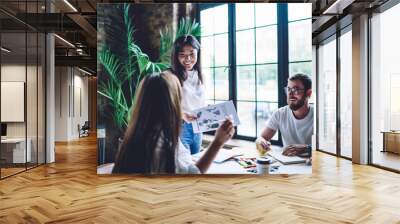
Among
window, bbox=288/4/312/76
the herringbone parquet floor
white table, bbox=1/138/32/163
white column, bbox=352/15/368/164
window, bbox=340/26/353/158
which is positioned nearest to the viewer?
the herringbone parquet floor

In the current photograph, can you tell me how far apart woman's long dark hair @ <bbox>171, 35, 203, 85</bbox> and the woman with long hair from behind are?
0.40 feet

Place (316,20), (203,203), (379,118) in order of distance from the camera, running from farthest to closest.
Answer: (316,20) → (379,118) → (203,203)

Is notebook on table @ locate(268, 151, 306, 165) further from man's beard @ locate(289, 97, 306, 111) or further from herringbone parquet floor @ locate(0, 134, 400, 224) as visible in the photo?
man's beard @ locate(289, 97, 306, 111)

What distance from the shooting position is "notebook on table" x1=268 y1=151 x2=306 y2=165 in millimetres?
6098

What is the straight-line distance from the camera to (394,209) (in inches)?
164

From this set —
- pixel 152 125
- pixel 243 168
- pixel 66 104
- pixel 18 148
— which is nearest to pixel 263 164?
pixel 243 168

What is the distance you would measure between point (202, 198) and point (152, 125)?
1810mm

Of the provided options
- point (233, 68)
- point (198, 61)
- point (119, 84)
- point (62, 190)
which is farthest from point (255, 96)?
point (62, 190)

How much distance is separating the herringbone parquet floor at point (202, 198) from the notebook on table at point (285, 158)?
293 millimetres

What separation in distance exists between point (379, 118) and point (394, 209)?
3603 mm

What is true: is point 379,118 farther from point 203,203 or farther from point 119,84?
point 119,84

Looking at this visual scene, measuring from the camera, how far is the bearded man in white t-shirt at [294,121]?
6.05 meters

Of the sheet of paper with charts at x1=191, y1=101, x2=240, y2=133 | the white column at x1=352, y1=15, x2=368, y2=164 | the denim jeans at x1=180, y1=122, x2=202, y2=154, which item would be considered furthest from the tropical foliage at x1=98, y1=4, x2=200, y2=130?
the white column at x1=352, y1=15, x2=368, y2=164

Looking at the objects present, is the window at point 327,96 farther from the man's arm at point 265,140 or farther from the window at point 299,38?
the man's arm at point 265,140
